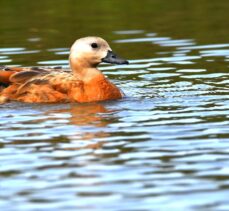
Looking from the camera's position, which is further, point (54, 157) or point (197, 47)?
point (197, 47)

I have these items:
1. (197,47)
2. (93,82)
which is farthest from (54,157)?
(197,47)

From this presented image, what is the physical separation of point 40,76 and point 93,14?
767cm

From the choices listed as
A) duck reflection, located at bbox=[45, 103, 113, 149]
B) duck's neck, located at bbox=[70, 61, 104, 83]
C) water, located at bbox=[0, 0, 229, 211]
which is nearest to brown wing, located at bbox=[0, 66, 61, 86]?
duck's neck, located at bbox=[70, 61, 104, 83]

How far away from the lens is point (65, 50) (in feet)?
60.1

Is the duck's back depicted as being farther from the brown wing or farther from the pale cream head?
the pale cream head

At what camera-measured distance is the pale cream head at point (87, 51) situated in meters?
14.6

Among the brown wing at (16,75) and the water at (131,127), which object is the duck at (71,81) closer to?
the brown wing at (16,75)

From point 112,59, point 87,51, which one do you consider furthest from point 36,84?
point 112,59

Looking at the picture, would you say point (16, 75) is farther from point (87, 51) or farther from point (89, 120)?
point (89, 120)

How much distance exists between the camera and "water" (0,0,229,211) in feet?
30.2

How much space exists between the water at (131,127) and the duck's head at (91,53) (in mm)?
552

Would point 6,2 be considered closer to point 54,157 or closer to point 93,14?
point 93,14

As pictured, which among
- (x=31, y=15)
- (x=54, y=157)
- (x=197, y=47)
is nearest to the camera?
(x=54, y=157)

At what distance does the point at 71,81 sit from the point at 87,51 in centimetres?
55
